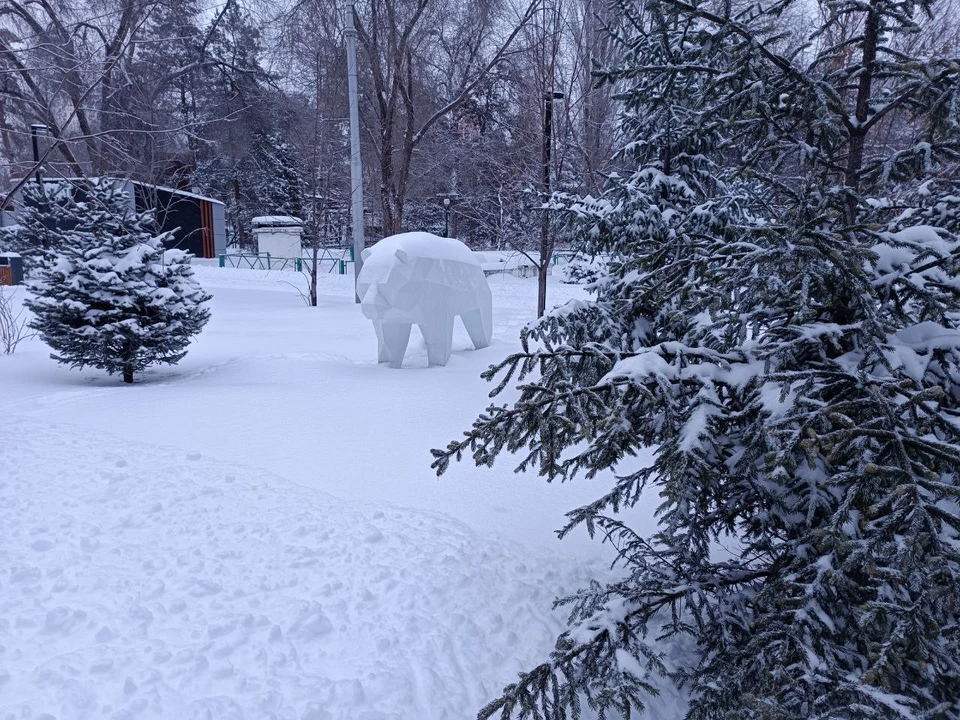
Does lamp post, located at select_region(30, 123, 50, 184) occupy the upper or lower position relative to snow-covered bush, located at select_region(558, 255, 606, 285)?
upper

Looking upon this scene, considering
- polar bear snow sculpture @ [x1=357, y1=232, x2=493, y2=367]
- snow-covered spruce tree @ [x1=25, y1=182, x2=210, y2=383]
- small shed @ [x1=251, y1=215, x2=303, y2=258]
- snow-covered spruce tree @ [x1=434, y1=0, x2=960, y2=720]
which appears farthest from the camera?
small shed @ [x1=251, y1=215, x2=303, y2=258]

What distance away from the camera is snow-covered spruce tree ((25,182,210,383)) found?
773 centimetres

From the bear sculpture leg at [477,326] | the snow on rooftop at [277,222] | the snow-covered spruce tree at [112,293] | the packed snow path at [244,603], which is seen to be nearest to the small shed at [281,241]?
the snow on rooftop at [277,222]

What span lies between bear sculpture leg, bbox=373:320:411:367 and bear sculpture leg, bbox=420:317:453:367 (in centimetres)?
26

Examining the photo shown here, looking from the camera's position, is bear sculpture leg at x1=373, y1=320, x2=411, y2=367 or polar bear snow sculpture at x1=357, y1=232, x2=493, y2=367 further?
bear sculpture leg at x1=373, y1=320, x2=411, y2=367

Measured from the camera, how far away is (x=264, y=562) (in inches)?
148

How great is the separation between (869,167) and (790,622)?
227cm

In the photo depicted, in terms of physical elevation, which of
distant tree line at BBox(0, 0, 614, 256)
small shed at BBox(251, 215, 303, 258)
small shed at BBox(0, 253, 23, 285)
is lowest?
small shed at BBox(0, 253, 23, 285)

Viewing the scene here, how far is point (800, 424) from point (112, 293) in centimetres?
805

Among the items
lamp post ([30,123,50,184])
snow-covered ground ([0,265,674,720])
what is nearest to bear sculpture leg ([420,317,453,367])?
snow-covered ground ([0,265,674,720])

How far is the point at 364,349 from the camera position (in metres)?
10.9

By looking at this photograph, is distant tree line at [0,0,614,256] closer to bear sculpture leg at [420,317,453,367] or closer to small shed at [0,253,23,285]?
bear sculpture leg at [420,317,453,367]

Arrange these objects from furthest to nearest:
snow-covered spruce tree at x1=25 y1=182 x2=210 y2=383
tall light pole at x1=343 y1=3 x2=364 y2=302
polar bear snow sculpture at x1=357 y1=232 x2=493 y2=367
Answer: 1. tall light pole at x1=343 y1=3 x2=364 y2=302
2. polar bear snow sculpture at x1=357 y1=232 x2=493 y2=367
3. snow-covered spruce tree at x1=25 y1=182 x2=210 y2=383

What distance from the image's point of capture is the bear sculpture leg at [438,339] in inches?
341
